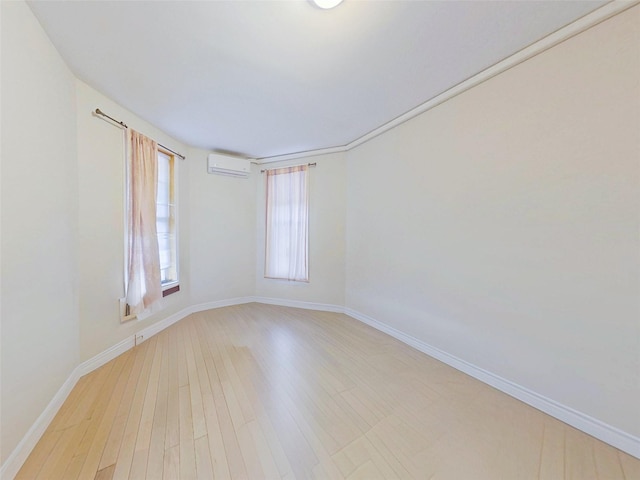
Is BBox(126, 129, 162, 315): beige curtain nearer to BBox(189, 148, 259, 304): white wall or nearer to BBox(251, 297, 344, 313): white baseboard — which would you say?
BBox(189, 148, 259, 304): white wall

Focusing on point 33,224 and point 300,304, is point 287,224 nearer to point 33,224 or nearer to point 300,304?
point 300,304

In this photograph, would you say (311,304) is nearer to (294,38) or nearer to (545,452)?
(545,452)

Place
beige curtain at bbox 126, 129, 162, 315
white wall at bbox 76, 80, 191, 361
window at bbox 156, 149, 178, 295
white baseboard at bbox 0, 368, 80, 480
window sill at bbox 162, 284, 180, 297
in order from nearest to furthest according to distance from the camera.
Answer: white baseboard at bbox 0, 368, 80, 480 → white wall at bbox 76, 80, 191, 361 → beige curtain at bbox 126, 129, 162, 315 → window sill at bbox 162, 284, 180, 297 → window at bbox 156, 149, 178, 295

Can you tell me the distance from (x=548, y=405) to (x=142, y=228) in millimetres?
3765

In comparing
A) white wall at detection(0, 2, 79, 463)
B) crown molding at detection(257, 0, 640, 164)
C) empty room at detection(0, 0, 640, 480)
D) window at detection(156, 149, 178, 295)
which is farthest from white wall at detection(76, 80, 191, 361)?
crown molding at detection(257, 0, 640, 164)

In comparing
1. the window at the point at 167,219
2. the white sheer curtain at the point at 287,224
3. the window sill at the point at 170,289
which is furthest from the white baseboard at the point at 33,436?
the white sheer curtain at the point at 287,224

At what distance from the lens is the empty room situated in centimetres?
118

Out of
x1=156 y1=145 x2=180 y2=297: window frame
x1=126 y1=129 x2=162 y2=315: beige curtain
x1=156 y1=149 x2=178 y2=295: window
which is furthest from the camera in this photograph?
x1=156 y1=145 x2=180 y2=297: window frame

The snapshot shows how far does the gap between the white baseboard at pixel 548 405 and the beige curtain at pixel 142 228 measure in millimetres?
2950

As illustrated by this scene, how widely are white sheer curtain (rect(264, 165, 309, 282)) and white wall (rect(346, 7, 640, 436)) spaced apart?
5.55ft

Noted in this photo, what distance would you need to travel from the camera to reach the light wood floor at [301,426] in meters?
1.10

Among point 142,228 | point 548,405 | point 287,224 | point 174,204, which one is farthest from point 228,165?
point 548,405

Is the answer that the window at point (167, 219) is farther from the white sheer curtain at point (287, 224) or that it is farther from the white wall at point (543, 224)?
the white wall at point (543, 224)

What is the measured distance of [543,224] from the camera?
149 cm
